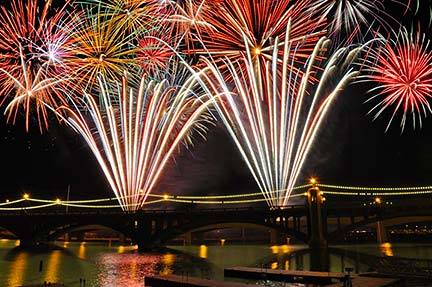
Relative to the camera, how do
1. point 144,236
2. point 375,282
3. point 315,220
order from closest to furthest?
1. point 375,282
2. point 315,220
3. point 144,236

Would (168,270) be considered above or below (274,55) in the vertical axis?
below

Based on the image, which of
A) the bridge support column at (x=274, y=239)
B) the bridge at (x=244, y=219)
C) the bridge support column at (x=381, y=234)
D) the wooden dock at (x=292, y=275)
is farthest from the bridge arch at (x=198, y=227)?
the wooden dock at (x=292, y=275)

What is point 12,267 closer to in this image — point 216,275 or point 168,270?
point 168,270

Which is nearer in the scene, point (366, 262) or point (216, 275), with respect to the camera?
point (216, 275)

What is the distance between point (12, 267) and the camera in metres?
56.3

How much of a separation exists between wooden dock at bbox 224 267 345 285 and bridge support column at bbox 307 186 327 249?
124ft

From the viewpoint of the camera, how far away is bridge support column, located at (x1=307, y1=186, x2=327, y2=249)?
2985 inches

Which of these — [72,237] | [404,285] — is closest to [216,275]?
[404,285]

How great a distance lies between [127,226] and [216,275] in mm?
49579

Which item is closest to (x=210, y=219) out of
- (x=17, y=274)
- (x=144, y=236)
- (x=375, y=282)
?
(x=144, y=236)

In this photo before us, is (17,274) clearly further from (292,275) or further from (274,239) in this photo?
(274,239)

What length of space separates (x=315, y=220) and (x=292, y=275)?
42.1m

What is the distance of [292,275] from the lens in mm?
36312

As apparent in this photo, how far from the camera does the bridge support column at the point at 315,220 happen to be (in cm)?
7581
